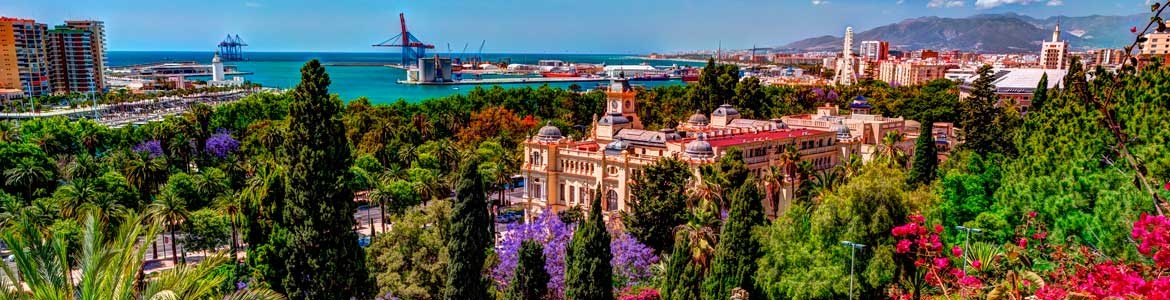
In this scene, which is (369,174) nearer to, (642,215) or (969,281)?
(642,215)

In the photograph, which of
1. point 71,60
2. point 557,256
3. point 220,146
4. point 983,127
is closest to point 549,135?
point 557,256

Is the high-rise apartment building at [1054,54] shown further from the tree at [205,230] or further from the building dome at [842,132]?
the tree at [205,230]

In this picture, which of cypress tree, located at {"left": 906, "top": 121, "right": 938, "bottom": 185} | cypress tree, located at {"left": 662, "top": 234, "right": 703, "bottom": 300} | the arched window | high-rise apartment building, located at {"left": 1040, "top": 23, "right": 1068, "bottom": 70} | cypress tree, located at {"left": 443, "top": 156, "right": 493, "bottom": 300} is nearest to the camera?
cypress tree, located at {"left": 443, "top": 156, "right": 493, "bottom": 300}

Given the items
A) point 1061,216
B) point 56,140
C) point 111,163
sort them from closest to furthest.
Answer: point 1061,216
point 111,163
point 56,140

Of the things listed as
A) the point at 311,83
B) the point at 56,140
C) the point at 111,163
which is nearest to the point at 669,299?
the point at 311,83

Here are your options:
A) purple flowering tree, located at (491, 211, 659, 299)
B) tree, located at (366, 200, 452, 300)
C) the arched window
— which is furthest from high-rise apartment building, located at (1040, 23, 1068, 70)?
tree, located at (366, 200, 452, 300)

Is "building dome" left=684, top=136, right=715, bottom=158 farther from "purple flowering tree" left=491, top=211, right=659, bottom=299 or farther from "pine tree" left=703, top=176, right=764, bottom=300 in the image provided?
"pine tree" left=703, top=176, right=764, bottom=300

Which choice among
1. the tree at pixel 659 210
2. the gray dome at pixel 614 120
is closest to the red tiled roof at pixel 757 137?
the tree at pixel 659 210
